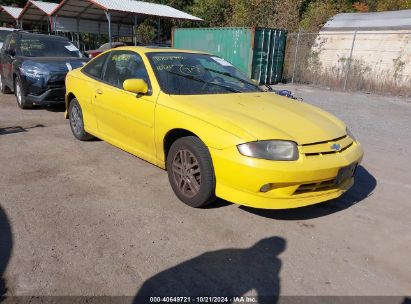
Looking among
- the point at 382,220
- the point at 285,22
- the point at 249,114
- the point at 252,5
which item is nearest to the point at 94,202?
the point at 249,114

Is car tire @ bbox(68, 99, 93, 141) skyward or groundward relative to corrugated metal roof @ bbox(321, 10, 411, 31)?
groundward

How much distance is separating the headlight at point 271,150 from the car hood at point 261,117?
0.04m

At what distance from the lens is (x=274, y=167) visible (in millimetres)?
2996

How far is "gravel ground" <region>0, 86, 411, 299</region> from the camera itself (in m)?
2.53

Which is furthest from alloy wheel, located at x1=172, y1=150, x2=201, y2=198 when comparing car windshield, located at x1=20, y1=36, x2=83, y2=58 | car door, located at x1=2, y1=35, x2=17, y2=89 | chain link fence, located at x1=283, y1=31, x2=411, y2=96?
chain link fence, located at x1=283, y1=31, x2=411, y2=96

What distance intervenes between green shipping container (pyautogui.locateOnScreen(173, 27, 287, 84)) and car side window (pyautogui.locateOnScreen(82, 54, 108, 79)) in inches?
367

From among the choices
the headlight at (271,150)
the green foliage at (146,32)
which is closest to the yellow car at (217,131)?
the headlight at (271,150)

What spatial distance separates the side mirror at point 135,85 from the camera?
3834 mm

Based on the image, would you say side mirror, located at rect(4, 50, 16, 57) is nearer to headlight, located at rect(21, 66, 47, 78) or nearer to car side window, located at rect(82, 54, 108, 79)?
headlight, located at rect(21, 66, 47, 78)

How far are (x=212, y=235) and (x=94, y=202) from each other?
134 centimetres

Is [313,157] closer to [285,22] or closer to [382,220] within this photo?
[382,220]

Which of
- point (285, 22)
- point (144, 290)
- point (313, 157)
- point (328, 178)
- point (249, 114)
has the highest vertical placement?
point (285, 22)

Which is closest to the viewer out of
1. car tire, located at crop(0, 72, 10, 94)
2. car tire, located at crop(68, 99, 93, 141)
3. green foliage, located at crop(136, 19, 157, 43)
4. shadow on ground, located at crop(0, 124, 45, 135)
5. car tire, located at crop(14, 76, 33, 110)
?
car tire, located at crop(68, 99, 93, 141)

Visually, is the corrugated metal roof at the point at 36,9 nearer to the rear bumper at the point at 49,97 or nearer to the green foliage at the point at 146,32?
the green foliage at the point at 146,32
